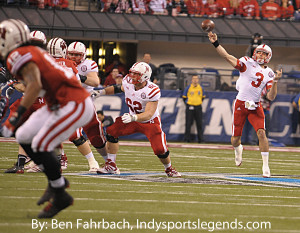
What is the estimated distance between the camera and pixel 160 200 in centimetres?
662

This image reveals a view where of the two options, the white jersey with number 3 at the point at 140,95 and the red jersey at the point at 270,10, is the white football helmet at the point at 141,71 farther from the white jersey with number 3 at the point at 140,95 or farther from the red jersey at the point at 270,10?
the red jersey at the point at 270,10

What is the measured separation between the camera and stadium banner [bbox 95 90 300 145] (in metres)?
17.3

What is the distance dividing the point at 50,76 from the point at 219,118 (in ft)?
39.6

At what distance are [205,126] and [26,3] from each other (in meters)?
6.17

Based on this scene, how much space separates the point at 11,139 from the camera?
14859 millimetres

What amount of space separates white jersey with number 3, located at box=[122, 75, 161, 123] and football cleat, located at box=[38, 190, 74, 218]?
11.0 ft

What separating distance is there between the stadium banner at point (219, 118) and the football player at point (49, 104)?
11447mm

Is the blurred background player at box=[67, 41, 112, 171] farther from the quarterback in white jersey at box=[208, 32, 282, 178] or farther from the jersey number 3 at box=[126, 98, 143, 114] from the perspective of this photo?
the quarterback in white jersey at box=[208, 32, 282, 178]

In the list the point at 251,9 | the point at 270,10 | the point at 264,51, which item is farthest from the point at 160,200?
the point at 270,10

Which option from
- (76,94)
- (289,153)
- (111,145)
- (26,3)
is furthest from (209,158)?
(26,3)

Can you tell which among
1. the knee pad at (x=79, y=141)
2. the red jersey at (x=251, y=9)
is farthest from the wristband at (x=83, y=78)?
the red jersey at (x=251, y=9)

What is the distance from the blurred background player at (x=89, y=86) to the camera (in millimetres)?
9086

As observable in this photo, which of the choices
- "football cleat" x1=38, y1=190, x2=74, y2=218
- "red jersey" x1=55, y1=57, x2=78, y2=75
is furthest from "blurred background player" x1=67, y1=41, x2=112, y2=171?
"football cleat" x1=38, y1=190, x2=74, y2=218

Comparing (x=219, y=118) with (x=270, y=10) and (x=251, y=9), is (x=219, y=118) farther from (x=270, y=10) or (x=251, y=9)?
(x=270, y=10)
